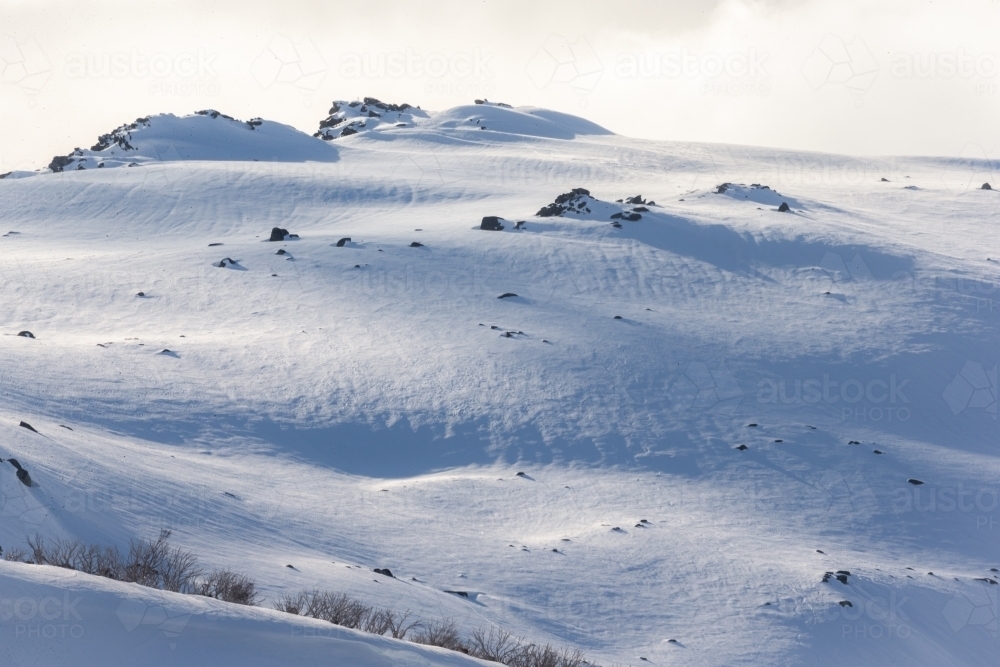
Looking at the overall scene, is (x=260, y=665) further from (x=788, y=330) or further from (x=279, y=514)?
(x=788, y=330)

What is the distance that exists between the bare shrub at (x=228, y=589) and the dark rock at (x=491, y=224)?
28.9 metres

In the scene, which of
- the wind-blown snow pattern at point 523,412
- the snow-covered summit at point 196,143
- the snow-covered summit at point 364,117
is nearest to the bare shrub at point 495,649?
the wind-blown snow pattern at point 523,412

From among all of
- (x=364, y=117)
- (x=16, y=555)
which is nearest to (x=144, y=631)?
(x=16, y=555)

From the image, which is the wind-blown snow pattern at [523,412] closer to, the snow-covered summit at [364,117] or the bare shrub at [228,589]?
the bare shrub at [228,589]

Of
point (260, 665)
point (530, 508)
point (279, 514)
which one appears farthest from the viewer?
point (530, 508)

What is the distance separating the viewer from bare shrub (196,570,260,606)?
410 inches

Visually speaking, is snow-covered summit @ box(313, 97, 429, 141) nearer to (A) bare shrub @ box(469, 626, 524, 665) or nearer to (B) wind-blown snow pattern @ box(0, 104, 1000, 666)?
(B) wind-blown snow pattern @ box(0, 104, 1000, 666)

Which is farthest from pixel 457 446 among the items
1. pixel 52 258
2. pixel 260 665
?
pixel 52 258

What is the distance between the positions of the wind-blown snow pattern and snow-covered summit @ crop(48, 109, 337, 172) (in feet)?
35.4

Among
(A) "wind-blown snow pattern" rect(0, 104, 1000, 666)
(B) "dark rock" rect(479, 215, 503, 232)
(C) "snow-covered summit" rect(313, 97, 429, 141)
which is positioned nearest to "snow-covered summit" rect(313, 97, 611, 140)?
(C) "snow-covered summit" rect(313, 97, 429, 141)

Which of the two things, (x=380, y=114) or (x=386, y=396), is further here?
(x=380, y=114)

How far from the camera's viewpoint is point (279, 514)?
675 inches

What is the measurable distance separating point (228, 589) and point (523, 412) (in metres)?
14.3

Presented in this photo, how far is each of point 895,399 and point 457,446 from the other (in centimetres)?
1232
